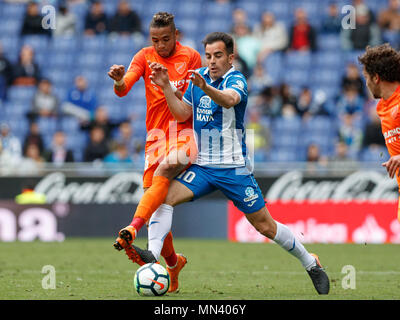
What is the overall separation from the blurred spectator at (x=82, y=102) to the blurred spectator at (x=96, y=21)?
9.03ft

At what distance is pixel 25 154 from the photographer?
51.7 feet

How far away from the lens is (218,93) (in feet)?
21.4

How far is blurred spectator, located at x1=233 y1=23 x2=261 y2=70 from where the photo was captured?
17984 mm

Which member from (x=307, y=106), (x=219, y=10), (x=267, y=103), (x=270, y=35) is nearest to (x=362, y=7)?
(x=270, y=35)

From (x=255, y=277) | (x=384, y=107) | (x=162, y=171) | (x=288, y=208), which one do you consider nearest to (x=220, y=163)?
(x=162, y=171)

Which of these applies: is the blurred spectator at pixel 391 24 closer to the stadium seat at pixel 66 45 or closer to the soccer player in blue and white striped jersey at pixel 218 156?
the stadium seat at pixel 66 45

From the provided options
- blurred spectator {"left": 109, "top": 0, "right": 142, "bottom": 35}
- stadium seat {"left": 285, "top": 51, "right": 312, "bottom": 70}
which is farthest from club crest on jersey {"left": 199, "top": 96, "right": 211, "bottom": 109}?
blurred spectator {"left": 109, "top": 0, "right": 142, "bottom": 35}

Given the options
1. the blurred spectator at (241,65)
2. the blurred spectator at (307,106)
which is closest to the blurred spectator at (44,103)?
the blurred spectator at (241,65)

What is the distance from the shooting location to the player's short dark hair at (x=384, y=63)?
21.4 ft

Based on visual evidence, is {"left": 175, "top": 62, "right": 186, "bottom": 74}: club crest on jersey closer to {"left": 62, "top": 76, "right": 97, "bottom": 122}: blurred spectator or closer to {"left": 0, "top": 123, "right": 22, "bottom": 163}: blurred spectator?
{"left": 0, "top": 123, "right": 22, "bottom": 163}: blurred spectator

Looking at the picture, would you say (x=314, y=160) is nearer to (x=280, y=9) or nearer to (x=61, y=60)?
(x=280, y=9)

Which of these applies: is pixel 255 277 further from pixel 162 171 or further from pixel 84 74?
pixel 84 74

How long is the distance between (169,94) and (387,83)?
180 centimetres

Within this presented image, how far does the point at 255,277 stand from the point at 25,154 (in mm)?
8041
